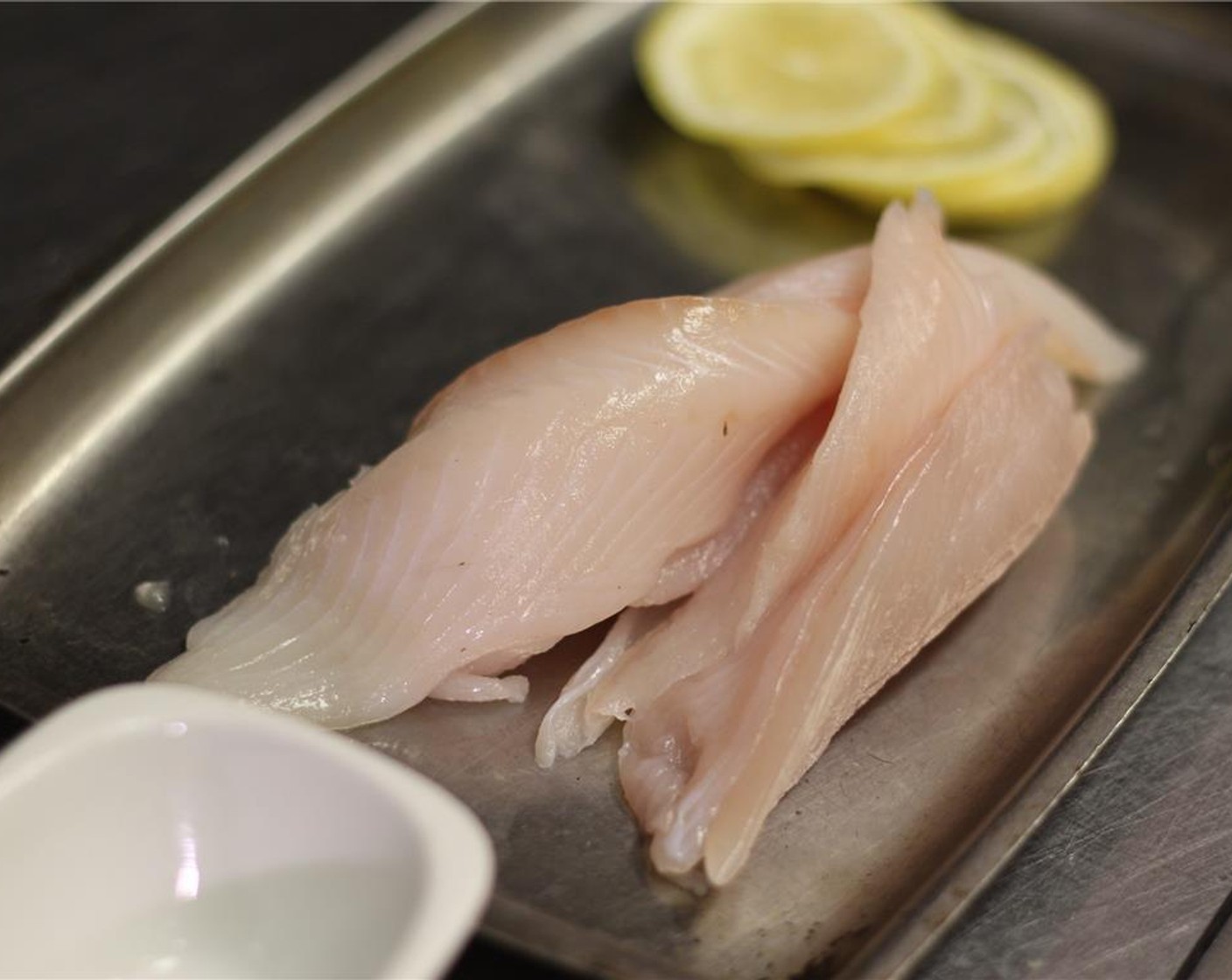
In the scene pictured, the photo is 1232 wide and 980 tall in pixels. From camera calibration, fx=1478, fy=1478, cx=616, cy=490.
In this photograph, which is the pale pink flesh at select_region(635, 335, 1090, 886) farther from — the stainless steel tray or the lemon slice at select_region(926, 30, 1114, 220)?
the lemon slice at select_region(926, 30, 1114, 220)

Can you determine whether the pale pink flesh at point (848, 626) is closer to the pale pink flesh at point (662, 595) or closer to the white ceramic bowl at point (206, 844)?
the pale pink flesh at point (662, 595)

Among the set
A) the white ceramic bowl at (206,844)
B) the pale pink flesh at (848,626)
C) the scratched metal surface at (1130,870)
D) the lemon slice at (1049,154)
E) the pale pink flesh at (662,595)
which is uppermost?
the white ceramic bowl at (206,844)

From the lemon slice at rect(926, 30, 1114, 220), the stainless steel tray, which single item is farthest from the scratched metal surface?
the lemon slice at rect(926, 30, 1114, 220)

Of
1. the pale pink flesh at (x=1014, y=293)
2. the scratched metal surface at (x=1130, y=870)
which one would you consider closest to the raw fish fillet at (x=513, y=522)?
the pale pink flesh at (x=1014, y=293)

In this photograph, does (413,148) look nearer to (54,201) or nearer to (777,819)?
(54,201)

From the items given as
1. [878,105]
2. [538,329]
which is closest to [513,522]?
[538,329]

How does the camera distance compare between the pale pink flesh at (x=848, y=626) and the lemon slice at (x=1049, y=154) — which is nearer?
the pale pink flesh at (x=848, y=626)
